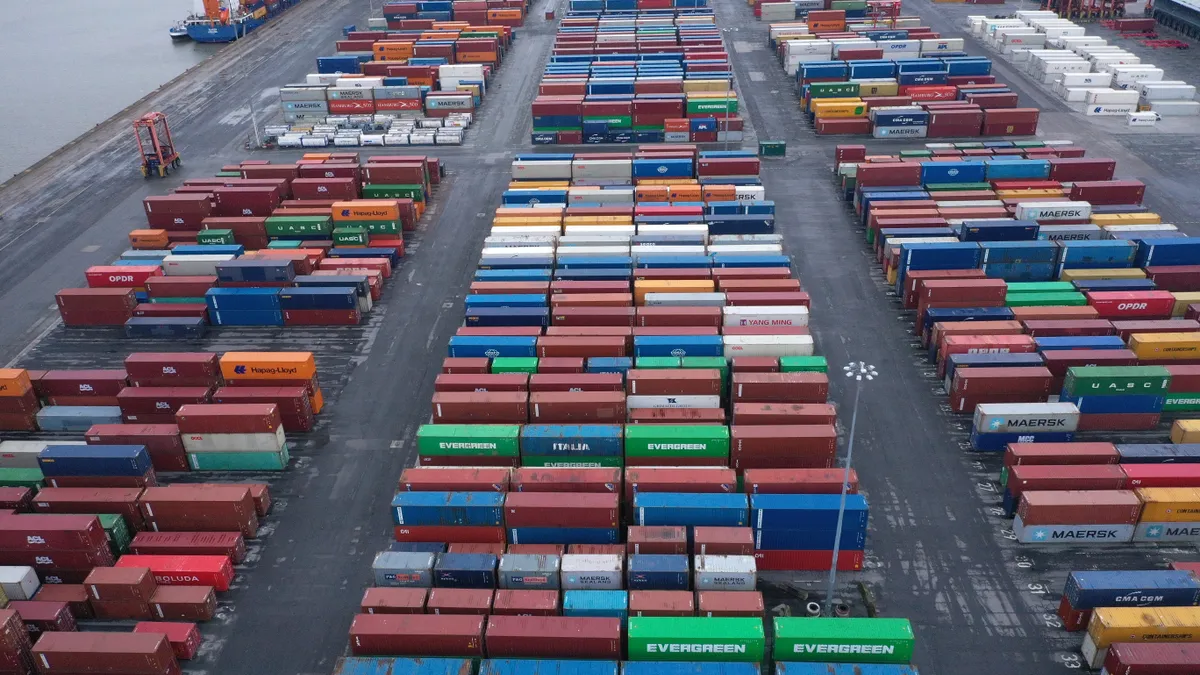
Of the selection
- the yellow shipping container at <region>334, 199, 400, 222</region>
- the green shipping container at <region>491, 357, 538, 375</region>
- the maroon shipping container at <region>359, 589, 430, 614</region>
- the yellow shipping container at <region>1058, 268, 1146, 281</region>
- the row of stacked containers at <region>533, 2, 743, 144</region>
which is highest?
the row of stacked containers at <region>533, 2, 743, 144</region>

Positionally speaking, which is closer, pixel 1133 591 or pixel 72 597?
pixel 1133 591

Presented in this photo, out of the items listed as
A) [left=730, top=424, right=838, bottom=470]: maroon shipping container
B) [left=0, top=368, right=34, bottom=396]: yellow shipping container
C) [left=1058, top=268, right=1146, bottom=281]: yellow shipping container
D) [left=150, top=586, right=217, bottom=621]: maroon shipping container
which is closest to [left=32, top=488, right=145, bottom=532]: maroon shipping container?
[left=150, top=586, right=217, bottom=621]: maroon shipping container

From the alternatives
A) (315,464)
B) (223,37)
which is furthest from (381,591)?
(223,37)

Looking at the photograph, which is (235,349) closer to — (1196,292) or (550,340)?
(550,340)

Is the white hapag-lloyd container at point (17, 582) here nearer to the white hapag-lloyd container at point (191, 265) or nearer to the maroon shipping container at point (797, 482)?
the white hapag-lloyd container at point (191, 265)

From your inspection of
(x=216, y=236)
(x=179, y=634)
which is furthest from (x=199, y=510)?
(x=216, y=236)

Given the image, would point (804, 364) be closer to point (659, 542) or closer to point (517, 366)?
point (659, 542)

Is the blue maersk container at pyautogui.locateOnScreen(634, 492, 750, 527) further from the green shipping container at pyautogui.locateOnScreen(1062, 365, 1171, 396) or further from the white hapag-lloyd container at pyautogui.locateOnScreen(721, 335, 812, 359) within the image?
the green shipping container at pyautogui.locateOnScreen(1062, 365, 1171, 396)
